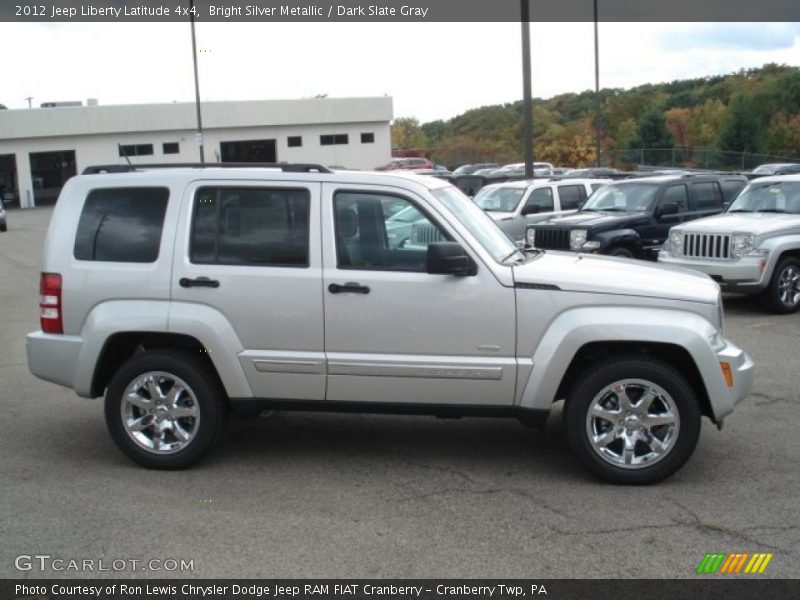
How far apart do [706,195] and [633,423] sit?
10.9 meters

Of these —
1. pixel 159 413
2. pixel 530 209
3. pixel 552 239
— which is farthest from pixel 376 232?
pixel 530 209

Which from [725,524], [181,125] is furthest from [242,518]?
[181,125]

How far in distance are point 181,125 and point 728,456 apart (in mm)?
54934

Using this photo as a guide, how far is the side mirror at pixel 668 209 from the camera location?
14805mm

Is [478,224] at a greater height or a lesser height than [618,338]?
greater

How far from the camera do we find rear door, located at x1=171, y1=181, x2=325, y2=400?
597 cm

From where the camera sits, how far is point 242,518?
17.4ft

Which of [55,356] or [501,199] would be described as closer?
[55,356]

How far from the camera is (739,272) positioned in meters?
12.1

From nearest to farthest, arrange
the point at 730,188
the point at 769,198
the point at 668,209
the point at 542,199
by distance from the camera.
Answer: the point at 769,198
the point at 668,209
the point at 730,188
the point at 542,199

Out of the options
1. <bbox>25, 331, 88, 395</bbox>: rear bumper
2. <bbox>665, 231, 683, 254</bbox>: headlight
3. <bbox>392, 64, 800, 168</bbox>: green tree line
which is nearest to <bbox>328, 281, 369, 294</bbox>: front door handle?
<bbox>25, 331, 88, 395</bbox>: rear bumper

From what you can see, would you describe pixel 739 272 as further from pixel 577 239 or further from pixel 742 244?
pixel 577 239

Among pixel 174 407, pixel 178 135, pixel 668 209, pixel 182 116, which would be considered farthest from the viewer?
pixel 178 135

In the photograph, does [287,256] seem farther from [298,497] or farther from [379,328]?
[298,497]
